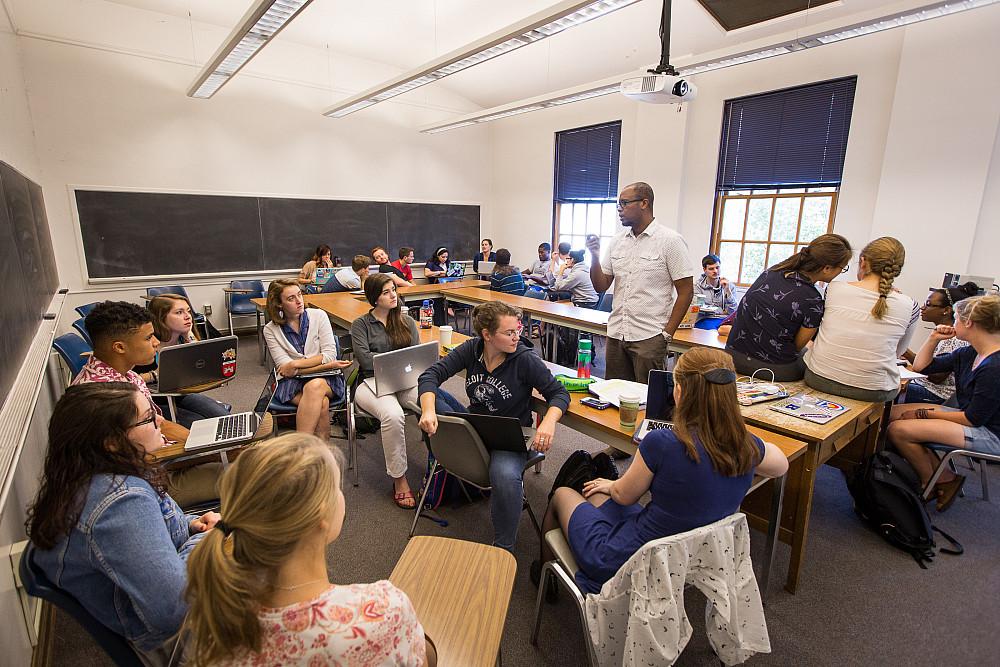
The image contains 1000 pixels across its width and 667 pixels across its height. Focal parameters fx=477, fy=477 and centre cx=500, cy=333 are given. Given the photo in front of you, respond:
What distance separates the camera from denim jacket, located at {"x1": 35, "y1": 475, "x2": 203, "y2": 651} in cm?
111

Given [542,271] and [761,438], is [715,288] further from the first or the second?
[761,438]

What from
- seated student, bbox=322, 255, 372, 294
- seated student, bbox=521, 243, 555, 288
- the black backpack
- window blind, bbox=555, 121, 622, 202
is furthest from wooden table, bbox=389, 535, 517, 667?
window blind, bbox=555, 121, 622, 202

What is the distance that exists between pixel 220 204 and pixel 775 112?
7.15 meters

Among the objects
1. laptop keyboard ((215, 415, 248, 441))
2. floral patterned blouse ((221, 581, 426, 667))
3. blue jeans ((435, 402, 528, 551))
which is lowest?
blue jeans ((435, 402, 528, 551))

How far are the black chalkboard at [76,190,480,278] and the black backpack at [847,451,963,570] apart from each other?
23.1 ft

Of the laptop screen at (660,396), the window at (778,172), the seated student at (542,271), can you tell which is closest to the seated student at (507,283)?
the seated student at (542,271)

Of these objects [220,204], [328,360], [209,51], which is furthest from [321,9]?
[328,360]

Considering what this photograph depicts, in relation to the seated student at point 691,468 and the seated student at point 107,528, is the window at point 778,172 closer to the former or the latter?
the seated student at point 691,468

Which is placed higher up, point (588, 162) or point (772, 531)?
point (588, 162)

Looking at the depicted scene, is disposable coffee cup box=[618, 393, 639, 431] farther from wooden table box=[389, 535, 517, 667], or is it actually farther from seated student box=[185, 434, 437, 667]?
seated student box=[185, 434, 437, 667]

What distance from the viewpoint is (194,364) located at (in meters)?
2.68

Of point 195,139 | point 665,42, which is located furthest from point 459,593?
point 195,139

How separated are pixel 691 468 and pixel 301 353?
8.61 ft

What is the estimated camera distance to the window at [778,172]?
5254 mm
